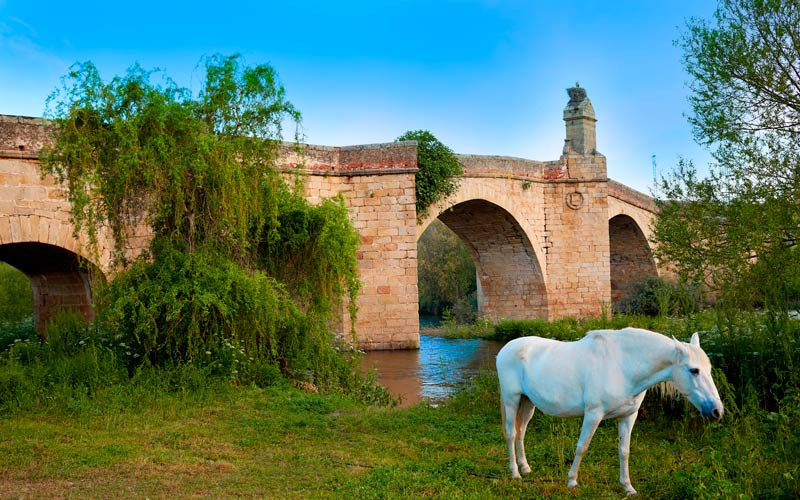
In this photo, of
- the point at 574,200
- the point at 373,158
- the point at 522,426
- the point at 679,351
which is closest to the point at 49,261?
the point at 373,158

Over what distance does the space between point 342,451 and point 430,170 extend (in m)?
11.8

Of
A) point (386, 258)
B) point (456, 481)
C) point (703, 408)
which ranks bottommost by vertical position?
point (456, 481)

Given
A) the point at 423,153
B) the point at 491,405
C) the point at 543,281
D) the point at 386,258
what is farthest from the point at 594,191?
the point at 491,405

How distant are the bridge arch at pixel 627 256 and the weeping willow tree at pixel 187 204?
18.8 m

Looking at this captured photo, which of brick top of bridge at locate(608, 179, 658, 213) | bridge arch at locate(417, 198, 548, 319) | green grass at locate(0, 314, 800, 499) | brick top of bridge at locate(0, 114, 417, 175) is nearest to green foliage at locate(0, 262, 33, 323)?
brick top of bridge at locate(0, 114, 417, 175)

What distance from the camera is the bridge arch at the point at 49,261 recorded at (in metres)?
11.0

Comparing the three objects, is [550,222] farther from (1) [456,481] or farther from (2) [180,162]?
(1) [456,481]

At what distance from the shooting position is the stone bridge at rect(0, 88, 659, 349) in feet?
36.8

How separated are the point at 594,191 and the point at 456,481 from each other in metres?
17.3

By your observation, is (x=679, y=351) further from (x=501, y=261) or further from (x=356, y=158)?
(x=501, y=261)

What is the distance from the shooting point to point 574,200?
71.7ft

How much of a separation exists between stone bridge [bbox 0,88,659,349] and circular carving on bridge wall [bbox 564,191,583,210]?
0.03 m

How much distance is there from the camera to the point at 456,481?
18.0ft

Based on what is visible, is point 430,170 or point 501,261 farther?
point 501,261
